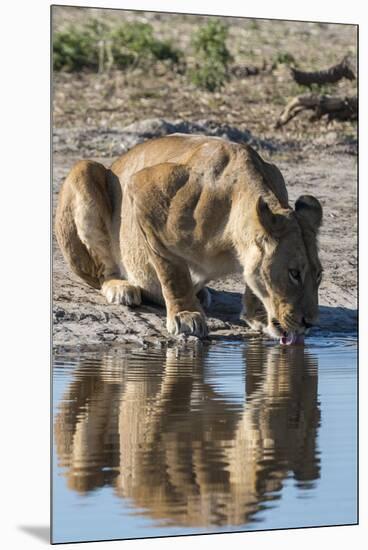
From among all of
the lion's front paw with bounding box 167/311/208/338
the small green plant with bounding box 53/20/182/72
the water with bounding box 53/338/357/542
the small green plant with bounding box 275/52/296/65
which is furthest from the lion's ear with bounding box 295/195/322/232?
the small green plant with bounding box 275/52/296/65

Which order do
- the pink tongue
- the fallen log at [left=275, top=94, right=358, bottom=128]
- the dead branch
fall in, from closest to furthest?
the pink tongue, the fallen log at [left=275, top=94, right=358, bottom=128], the dead branch

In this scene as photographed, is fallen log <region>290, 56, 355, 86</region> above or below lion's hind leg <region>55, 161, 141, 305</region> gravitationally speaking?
above

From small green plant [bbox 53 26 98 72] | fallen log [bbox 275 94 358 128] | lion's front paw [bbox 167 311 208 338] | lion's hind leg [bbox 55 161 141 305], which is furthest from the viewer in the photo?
fallen log [bbox 275 94 358 128]

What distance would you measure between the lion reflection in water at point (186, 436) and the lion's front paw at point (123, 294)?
2.26 ft

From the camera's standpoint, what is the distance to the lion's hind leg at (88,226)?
34.6 ft

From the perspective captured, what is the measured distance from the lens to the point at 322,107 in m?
12.0

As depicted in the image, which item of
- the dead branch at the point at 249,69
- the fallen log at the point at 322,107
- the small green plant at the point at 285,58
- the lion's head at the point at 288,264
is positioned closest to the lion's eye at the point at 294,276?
the lion's head at the point at 288,264

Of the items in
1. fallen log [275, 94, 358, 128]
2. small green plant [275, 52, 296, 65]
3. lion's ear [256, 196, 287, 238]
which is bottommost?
lion's ear [256, 196, 287, 238]

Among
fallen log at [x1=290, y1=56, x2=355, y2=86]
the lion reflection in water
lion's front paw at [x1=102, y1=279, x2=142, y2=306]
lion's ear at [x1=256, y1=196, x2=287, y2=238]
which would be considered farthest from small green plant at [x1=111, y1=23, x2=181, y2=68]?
the lion reflection in water

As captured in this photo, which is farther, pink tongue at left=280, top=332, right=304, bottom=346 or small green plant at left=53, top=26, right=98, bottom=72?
small green plant at left=53, top=26, right=98, bottom=72

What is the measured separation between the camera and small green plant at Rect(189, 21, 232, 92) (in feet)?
37.4

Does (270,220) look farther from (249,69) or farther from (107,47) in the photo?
(249,69)

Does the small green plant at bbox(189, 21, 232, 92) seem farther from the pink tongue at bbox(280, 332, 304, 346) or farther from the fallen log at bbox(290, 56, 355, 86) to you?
the pink tongue at bbox(280, 332, 304, 346)

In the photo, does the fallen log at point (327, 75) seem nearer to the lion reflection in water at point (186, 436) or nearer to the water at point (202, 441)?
the water at point (202, 441)
